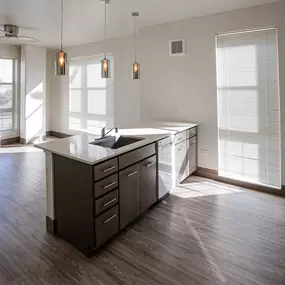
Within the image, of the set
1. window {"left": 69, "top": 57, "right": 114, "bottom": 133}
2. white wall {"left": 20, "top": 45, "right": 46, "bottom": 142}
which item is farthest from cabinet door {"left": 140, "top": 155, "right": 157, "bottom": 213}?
white wall {"left": 20, "top": 45, "right": 46, "bottom": 142}

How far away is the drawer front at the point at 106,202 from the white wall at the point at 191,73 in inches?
90.1

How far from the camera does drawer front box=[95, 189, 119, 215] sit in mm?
2151

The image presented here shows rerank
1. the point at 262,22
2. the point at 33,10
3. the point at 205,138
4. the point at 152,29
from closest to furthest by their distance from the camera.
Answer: the point at 262,22 < the point at 33,10 < the point at 205,138 < the point at 152,29

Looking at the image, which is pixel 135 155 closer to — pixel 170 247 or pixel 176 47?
pixel 170 247

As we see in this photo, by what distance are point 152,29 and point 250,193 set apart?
3.15 metres

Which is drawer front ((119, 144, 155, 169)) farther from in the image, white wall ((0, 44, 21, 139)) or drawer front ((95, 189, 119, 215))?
white wall ((0, 44, 21, 139))

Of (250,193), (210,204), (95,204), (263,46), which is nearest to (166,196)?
(210,204)

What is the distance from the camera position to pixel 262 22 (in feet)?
11.4

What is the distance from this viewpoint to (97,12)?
12.5 ft

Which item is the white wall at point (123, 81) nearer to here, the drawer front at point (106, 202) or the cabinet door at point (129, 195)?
the cabinet door at point (129, 195)

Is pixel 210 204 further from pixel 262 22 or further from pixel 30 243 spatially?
pixel 262 22

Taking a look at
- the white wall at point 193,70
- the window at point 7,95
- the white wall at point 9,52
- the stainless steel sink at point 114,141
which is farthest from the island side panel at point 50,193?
the window at point 7,95

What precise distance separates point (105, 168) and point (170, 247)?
0.95m

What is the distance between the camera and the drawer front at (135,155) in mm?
2422
